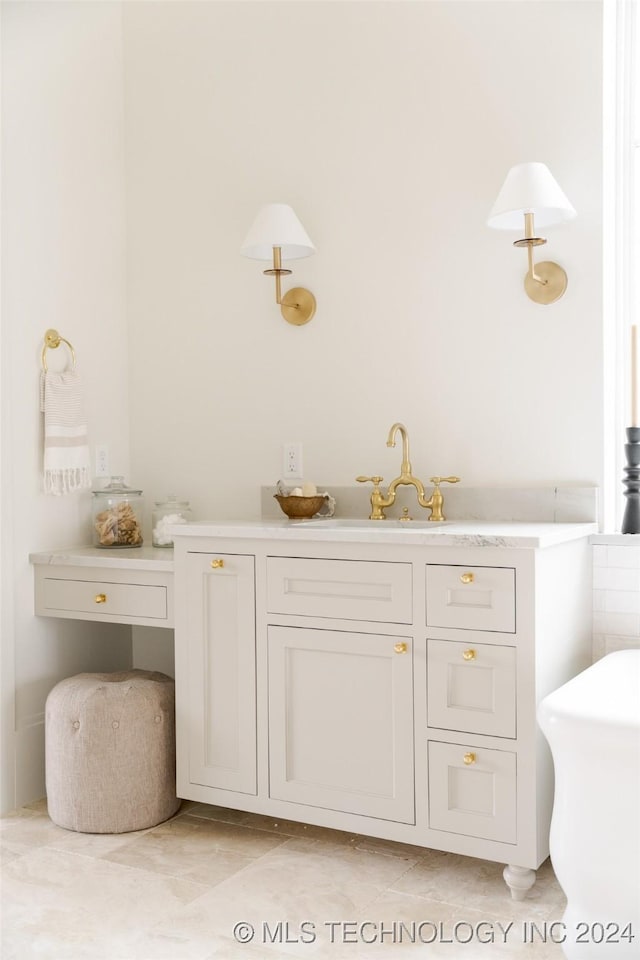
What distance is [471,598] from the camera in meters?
2.15

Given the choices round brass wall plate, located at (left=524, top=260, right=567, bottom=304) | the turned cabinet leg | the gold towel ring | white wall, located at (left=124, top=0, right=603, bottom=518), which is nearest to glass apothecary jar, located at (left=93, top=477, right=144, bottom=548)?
white wall, located at (left=124, top=0, right=603, bottom=518)

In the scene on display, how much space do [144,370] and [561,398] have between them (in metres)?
1.49

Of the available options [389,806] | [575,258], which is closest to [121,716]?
[389,806]

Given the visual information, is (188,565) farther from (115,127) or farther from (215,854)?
(115,127)

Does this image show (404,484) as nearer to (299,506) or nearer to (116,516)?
(299,506)

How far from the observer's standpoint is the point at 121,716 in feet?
8.36

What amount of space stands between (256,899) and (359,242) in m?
1.88

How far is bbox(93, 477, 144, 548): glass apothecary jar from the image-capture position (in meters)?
3.01

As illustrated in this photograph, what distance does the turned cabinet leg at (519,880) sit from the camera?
6.89ft

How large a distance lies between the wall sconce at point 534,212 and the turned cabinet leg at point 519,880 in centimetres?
147

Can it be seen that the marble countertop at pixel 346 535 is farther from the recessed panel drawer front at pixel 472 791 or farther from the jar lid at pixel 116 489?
the recessed panel drawer front at pixel 472 791

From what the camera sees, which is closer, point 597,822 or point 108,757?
point 597,822

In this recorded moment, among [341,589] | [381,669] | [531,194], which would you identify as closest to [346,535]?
[341,589]

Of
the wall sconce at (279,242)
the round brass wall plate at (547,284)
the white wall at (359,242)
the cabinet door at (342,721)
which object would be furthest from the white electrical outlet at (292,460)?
the round brass wall plate at (547,284)
